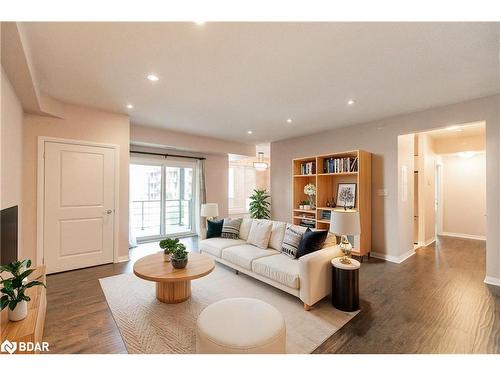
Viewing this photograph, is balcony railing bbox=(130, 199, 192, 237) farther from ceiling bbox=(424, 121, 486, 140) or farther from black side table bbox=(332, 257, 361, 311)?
ceiling bbox=(424, 121, 486, 140)

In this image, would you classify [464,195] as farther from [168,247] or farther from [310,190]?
[168,247]

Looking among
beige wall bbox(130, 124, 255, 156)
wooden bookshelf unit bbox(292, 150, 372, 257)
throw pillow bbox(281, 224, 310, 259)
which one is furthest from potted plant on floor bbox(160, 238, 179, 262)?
wooden bookshelf unit bbox(292, 150, 372, 257)

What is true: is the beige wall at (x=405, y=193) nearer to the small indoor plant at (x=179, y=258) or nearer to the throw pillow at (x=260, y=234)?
the throw pillow at (x=260, y=234)

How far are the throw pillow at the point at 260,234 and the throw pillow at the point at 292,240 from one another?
1.07 ft

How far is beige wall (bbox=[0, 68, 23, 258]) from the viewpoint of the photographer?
6.96ft

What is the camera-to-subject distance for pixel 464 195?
602cm

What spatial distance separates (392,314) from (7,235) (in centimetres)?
367

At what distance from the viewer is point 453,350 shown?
1.79 meters

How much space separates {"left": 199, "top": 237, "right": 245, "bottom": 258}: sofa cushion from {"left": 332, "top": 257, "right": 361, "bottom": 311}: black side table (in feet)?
5.45

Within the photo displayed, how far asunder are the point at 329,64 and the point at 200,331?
2.65 m

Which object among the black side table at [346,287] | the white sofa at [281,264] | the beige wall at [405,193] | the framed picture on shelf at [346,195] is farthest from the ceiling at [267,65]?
the black side table at [346,287]

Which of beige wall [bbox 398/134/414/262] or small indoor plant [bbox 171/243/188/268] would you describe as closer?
small indoor plant [bbox 171/243/188/268]
